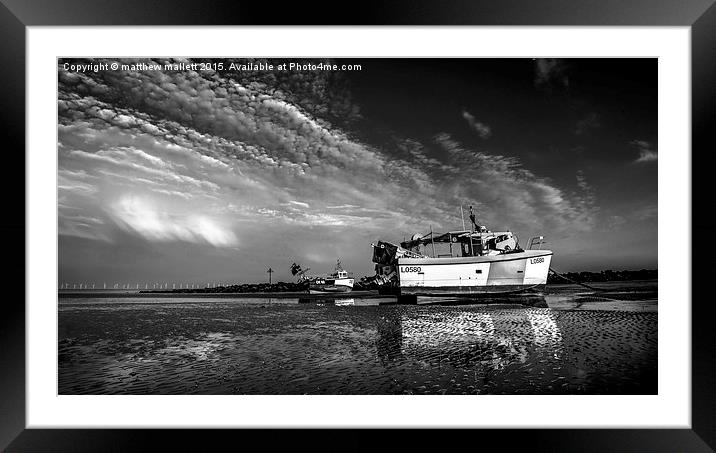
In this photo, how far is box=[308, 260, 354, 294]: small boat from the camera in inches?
1479

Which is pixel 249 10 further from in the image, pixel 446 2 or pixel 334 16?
pixel 446 2

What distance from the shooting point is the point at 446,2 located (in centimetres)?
347

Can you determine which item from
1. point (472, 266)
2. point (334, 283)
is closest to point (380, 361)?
point (472, 266)

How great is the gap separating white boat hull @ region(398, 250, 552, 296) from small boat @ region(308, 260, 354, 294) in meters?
19.3

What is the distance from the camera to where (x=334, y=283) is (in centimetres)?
3803

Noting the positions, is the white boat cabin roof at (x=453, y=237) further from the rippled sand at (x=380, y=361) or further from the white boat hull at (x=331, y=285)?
the white boat hull at (x=331, y=285)

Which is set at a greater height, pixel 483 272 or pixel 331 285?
pixel 483 272

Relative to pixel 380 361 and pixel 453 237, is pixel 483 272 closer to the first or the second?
pixel 453 237

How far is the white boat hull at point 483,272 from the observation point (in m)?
17.3

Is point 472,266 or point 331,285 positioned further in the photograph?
point 331,285

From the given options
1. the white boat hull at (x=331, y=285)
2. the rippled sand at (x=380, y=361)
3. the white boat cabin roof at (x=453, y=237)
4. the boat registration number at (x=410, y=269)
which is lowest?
the white boat hull at (x=331, y=285)

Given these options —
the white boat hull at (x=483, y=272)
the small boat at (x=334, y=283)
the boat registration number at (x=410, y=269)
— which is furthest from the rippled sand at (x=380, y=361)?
the small boat at (x=334, y=283)

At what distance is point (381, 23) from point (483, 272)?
15810 mm

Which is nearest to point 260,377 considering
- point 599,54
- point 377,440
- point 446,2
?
point 377,440
